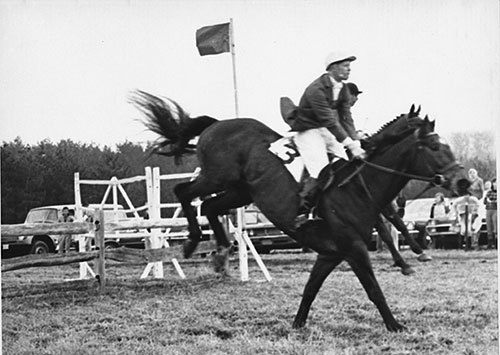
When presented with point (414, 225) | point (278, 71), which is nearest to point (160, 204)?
point (278, 71)

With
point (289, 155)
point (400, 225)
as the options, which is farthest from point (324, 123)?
point (400, 225)

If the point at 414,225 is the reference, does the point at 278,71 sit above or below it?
above

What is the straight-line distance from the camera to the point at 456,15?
20.3ft

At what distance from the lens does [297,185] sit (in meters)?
6.14

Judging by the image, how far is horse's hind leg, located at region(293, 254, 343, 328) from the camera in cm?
617

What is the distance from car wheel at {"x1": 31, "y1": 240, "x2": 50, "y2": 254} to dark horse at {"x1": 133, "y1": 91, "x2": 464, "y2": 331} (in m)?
1.53

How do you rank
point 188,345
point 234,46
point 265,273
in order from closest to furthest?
point 188,345, point 234,46, point 265,273

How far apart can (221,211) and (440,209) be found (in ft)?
5.04

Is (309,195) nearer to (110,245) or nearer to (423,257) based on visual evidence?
(423,257)

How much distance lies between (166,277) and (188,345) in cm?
143

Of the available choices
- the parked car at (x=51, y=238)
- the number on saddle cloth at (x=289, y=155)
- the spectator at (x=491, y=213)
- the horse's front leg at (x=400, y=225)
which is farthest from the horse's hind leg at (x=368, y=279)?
the parked car at (x=51, y=238)

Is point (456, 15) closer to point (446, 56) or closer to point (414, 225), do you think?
point (446, 56)

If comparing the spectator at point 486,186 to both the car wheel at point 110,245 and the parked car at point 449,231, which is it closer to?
the parked car at point 449,231

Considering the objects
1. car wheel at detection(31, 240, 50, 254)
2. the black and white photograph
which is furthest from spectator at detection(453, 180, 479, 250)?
car wheel at detection(31, 240, 50, 254)
